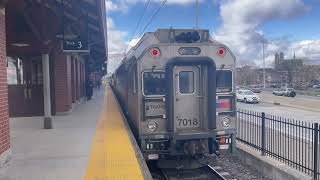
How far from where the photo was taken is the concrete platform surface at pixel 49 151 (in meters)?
6.22

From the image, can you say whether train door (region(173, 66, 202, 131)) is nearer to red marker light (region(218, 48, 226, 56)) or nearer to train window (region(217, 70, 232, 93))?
train window (region(217, 70, 232, 93))

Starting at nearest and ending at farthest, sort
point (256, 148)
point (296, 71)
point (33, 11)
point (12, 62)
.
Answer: point (256, 148) < point (33, 11) < point (12, 62) < point (296, 71)

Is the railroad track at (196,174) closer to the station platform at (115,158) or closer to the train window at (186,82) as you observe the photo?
the station platform at (115,158)

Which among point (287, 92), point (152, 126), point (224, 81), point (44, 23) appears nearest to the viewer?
point (152, 126)

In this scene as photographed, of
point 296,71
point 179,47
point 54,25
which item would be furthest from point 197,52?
point 296,71

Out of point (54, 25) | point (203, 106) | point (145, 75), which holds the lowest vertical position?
point (203, 106)

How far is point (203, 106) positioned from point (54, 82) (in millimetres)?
9139

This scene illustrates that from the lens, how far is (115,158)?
23.9 feet

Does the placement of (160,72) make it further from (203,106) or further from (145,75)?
(203,106)

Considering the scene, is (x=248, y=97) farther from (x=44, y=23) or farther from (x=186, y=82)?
(x=186, y=82)

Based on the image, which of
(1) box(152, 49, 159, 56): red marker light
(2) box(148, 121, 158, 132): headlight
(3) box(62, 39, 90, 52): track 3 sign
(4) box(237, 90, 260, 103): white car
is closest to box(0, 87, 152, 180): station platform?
(2) box(148, 121, 158, 132): headlight

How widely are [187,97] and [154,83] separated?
84cm

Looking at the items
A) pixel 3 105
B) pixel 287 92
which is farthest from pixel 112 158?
pixel 287 92

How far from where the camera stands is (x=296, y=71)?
8212cm
